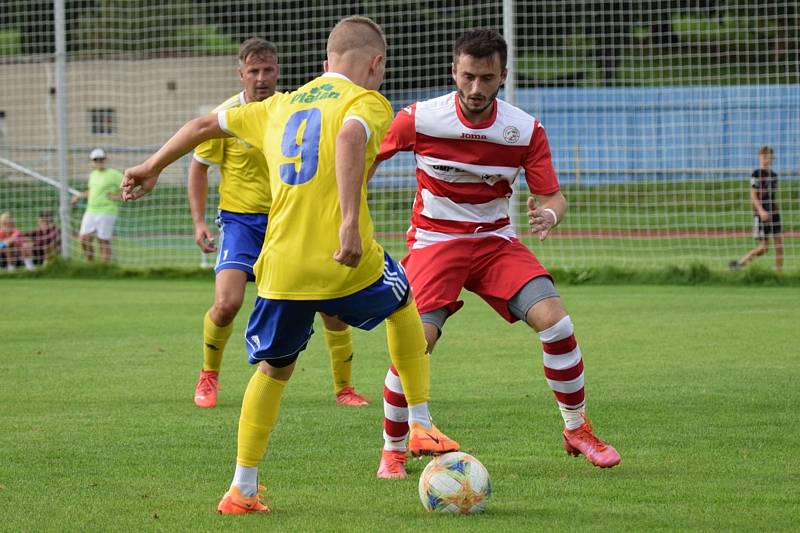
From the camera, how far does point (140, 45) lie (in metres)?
23.3

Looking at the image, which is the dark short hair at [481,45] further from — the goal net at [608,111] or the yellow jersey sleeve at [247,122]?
the goal net at [608,111]

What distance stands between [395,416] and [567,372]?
81 centimetres

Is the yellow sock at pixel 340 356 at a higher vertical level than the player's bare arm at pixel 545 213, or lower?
lower

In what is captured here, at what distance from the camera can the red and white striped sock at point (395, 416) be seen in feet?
17.6

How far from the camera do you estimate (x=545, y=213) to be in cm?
540

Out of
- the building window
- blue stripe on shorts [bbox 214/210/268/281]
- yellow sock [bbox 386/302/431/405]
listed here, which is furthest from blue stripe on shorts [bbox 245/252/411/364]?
the building window

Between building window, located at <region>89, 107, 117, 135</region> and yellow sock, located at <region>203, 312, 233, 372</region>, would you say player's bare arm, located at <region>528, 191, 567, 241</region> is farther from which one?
building window, located at <region>89, 107, 117, 135</region>

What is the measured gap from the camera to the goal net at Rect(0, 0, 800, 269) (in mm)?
17484

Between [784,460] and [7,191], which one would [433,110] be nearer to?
[784,460]

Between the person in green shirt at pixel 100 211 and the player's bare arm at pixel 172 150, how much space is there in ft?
44.1

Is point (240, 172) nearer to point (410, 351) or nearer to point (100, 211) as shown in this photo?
point (410, 351)

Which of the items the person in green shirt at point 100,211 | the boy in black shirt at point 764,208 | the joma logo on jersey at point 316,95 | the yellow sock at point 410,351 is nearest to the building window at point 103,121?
the person in green shirt at point 100,211

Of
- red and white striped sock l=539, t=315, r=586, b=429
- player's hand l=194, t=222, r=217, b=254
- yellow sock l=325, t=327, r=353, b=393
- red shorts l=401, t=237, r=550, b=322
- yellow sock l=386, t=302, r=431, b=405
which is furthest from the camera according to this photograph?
player's hand l=194, t=222, r=217, b=254

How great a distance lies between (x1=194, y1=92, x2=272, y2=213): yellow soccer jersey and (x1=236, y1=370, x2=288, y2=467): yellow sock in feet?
9.61
